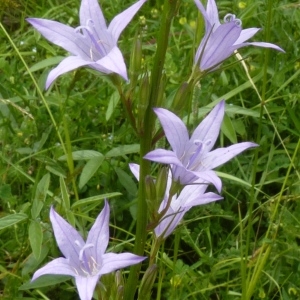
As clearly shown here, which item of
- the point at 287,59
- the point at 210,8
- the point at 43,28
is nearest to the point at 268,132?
the point at 287,59

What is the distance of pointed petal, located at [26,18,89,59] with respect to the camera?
135 centimetres

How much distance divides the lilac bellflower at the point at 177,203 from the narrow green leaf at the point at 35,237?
0.35 m

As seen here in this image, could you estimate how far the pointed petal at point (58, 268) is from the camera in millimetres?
1289

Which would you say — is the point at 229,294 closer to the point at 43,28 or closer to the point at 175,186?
the point at 175,186

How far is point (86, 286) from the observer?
1.29 meters

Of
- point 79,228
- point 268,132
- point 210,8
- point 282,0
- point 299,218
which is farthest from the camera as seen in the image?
point 282,0

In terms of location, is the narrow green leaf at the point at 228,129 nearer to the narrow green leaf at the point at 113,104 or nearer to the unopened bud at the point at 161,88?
the narrow green leaf at the point at 113,104

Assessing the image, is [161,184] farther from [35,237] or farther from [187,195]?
[35,237]

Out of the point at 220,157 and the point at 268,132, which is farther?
the point at 268,132

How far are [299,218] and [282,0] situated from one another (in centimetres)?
117

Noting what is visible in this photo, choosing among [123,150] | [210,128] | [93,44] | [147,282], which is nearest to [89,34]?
[93,44]

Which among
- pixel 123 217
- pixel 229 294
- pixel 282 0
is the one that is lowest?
pixel 229 294

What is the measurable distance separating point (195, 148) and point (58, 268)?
35 cm

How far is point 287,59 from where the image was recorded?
9.18 feet
